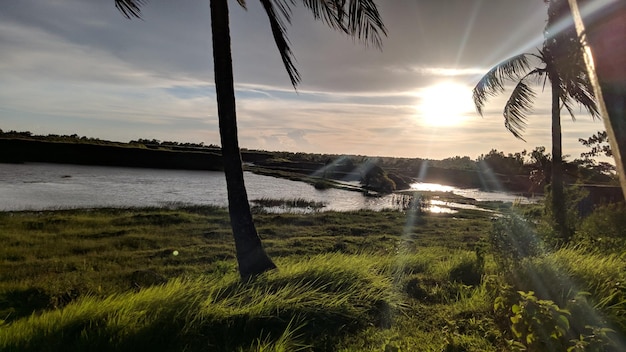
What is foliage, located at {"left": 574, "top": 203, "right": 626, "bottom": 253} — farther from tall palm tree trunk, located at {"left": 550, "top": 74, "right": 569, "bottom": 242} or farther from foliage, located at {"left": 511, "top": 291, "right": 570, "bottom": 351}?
foliage, located at {"left": 511, "top": 291, "right": 570, "bottom": 351}

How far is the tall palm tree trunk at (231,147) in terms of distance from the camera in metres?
6.41

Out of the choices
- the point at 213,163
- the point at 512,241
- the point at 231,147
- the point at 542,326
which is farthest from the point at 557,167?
the point at 213,163

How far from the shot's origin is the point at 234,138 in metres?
6.54

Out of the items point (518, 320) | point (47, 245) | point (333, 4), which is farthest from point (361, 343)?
point (47, 245)

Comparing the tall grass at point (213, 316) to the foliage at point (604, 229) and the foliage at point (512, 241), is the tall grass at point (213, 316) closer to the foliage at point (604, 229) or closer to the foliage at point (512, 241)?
the foliage at point (512, 241)

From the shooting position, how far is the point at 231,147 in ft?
21.3

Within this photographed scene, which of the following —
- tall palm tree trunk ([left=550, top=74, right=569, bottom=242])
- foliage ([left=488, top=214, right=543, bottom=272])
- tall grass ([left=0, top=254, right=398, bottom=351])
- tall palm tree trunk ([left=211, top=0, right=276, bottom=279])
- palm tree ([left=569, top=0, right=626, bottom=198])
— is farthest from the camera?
tall palm tree trunk ([left=550, top=74, right=569, bottom=242])

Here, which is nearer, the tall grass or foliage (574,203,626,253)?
the tall grass

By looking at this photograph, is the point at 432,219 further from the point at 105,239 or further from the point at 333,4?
the point at 333,4

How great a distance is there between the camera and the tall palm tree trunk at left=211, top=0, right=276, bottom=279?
6410 mm

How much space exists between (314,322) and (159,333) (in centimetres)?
172

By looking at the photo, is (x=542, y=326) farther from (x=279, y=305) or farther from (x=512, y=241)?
(x=512, y=241)

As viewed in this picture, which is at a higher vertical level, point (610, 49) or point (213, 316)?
point (610, 49)

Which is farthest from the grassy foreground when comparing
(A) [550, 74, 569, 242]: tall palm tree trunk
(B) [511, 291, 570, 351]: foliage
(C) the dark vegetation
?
(C) the dark vegetation
